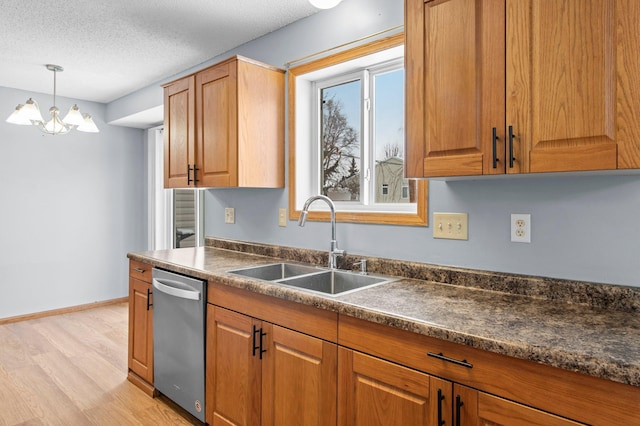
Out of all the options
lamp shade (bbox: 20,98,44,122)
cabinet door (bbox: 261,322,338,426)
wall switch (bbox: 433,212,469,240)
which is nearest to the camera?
cabinet door (bbox: 261,322,338,426)

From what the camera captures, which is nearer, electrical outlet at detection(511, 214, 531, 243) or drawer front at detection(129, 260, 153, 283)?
electrical outlet at detection(511, 214, 531, 243)

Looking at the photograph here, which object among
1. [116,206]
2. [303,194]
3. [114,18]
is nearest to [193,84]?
[114,18]

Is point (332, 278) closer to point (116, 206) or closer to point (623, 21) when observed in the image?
point (623, 21)

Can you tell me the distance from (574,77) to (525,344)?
31.2 inches

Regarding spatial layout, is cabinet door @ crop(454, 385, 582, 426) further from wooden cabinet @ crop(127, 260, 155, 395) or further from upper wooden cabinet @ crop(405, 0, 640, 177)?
wooden cabinet @ crop(127, 260, 155, 395)

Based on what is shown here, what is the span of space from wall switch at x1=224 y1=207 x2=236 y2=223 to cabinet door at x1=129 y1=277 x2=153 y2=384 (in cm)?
77

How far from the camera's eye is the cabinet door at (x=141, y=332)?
8.54 ft

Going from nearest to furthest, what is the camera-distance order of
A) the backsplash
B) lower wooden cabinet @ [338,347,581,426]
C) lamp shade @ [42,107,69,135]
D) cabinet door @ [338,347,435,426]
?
lower wooden cabinet @ [338,347,581,426]
cabinet door @ [338,347,435,426]
the backsplash
lamp shade @ [42,107,69,135]

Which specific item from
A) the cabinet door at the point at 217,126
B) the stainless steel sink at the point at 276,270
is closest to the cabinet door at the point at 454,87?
the stainless steel sink at the point at 276,270

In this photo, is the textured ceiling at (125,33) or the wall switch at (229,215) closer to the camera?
the textured ceiling at (125,33)

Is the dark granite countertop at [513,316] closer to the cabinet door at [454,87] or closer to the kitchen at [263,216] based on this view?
the kitchen at [263,216]

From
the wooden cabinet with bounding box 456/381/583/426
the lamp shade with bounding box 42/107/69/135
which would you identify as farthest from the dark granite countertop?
the lamp shade with bounding box 42/107/69/135

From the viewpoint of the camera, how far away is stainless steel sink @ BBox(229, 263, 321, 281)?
229cm

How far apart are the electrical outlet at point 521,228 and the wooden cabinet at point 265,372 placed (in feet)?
2.80
